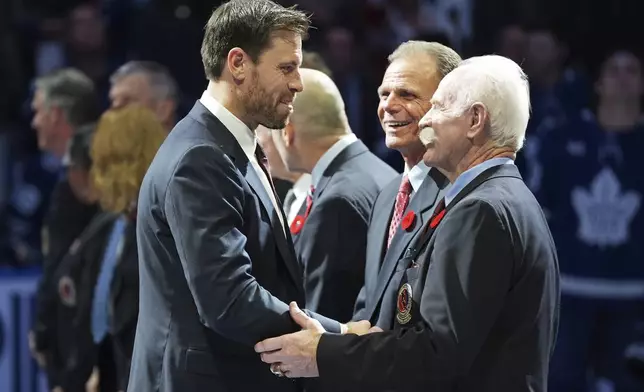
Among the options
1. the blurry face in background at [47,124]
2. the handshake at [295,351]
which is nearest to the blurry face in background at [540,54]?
the blurry face in background at [47,124]

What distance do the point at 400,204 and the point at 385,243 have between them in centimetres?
12

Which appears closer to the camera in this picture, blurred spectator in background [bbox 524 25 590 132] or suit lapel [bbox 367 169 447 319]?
suit lapel [bbox 367 169 447 319]

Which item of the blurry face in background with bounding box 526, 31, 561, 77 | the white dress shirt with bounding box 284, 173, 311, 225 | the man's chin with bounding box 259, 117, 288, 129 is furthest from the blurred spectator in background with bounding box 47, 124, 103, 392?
the blurry face in background with bounding box 526, 31, 561, 77

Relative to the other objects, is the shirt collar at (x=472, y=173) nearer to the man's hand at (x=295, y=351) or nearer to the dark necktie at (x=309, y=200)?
the man's hand at (x=295, y=351)

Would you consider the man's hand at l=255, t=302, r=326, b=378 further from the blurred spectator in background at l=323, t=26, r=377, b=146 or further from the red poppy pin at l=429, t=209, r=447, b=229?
the blurred spectator in background at l=323, t=26, r=377, b=146

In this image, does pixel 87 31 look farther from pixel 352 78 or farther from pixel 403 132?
pixel 403 132

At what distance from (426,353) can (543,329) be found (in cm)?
27

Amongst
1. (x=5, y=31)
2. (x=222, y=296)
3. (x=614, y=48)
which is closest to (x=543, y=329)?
(x=222, y=296)

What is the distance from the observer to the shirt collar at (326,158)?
11.9 ft

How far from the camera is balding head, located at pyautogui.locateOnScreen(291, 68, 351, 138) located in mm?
3713

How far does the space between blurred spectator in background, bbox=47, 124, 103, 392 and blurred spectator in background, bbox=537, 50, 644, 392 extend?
2.45 m

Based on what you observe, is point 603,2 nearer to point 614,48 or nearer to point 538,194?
point 614,48

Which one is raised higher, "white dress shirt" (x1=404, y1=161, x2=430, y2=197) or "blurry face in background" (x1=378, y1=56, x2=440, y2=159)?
"blurry face in background" (x1=378, y1=56, x2=440, y2=159)

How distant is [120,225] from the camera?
4.22m
